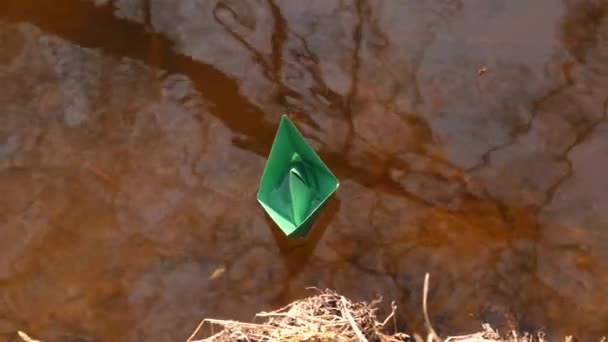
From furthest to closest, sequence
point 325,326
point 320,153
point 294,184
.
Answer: point 320,153 → point 294,184 → point 325,326

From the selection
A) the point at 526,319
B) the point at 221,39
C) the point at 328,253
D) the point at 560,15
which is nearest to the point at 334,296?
the point at 328,253

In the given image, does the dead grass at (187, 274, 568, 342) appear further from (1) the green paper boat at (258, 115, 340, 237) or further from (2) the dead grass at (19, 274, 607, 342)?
(1) the green paper boat at (258, 115, 340, 237)

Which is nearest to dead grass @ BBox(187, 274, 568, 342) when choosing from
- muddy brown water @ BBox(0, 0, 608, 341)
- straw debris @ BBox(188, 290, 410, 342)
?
straw debris @ BBox(188, 290, 410, 342)

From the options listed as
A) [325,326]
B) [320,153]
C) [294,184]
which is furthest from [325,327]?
[320,153]

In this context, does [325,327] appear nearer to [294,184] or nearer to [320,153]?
[294,184]

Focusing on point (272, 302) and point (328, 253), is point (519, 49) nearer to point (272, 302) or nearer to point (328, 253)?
point (328, 253)
